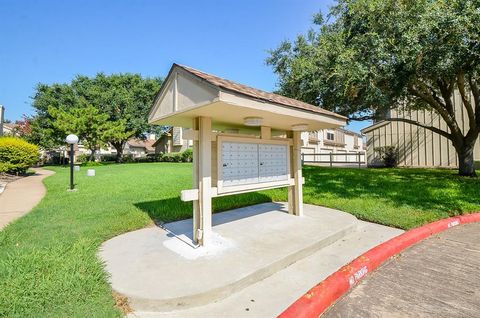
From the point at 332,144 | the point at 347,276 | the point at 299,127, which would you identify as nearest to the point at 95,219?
the point at 299,127

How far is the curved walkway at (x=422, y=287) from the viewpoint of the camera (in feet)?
8.20

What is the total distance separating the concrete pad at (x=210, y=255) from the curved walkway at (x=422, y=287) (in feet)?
3.03

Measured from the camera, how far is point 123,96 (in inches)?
1214

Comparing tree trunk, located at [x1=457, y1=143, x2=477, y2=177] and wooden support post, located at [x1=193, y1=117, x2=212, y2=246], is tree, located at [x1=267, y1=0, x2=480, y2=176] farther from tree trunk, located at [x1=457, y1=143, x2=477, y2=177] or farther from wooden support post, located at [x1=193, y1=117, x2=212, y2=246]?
wooden support post, located at [x1=193, y1=117, x2=212, y2=246]

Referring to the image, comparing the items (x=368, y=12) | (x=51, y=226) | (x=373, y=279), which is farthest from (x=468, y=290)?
(x=368, y=12)

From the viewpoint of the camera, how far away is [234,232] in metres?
4.44

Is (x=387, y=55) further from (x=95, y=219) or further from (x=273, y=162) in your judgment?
(x=95, y=219)

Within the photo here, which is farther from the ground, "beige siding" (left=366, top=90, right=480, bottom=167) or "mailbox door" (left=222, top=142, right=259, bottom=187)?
"beige siding" (left=366, top=90, right=480, bottom=167)

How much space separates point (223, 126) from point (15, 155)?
1429cm

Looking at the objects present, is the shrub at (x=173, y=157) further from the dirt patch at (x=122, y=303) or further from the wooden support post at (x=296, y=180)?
the dirt patch at (x=122, y=303)

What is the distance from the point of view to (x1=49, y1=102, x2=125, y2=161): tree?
2414cm

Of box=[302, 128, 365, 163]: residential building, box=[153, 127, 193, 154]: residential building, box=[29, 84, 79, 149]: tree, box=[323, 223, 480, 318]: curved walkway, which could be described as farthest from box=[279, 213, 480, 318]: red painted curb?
box=[29, 84, 79, 149]: tree

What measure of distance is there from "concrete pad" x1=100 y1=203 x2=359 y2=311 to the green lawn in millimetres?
278

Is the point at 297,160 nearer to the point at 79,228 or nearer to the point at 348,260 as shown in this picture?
the point at 348,260
